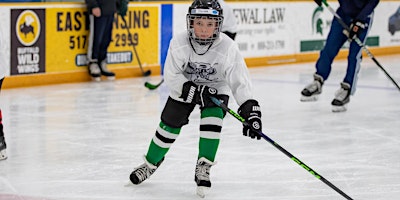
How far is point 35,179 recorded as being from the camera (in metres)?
4.01

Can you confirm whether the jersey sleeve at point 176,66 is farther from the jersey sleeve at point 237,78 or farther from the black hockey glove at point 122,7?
the black hockey glove at point 122,7

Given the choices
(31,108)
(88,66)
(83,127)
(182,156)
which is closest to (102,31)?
(88,66)

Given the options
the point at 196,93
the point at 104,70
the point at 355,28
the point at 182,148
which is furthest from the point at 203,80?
the point at 104,70

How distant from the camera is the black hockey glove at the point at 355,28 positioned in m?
6.34

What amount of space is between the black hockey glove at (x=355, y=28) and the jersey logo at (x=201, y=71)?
2775 millimetres

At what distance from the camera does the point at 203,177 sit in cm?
374

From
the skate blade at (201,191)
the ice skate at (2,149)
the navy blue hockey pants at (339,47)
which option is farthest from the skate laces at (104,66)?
the skate blade at (201,191)

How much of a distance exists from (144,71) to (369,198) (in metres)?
5.27

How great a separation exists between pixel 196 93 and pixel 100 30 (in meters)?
4.63

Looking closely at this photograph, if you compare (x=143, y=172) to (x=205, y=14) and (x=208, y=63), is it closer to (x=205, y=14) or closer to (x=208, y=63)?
(x=208, y=63)

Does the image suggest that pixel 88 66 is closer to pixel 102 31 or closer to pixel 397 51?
pixel 102 31

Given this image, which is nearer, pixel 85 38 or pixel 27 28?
pixel 27 28

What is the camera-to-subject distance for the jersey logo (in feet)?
12.3

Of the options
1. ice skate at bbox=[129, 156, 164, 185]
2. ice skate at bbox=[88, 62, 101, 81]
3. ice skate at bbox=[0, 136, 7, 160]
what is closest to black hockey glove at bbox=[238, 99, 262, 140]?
ice skate at bbox=[129, 156, 164, 185]
